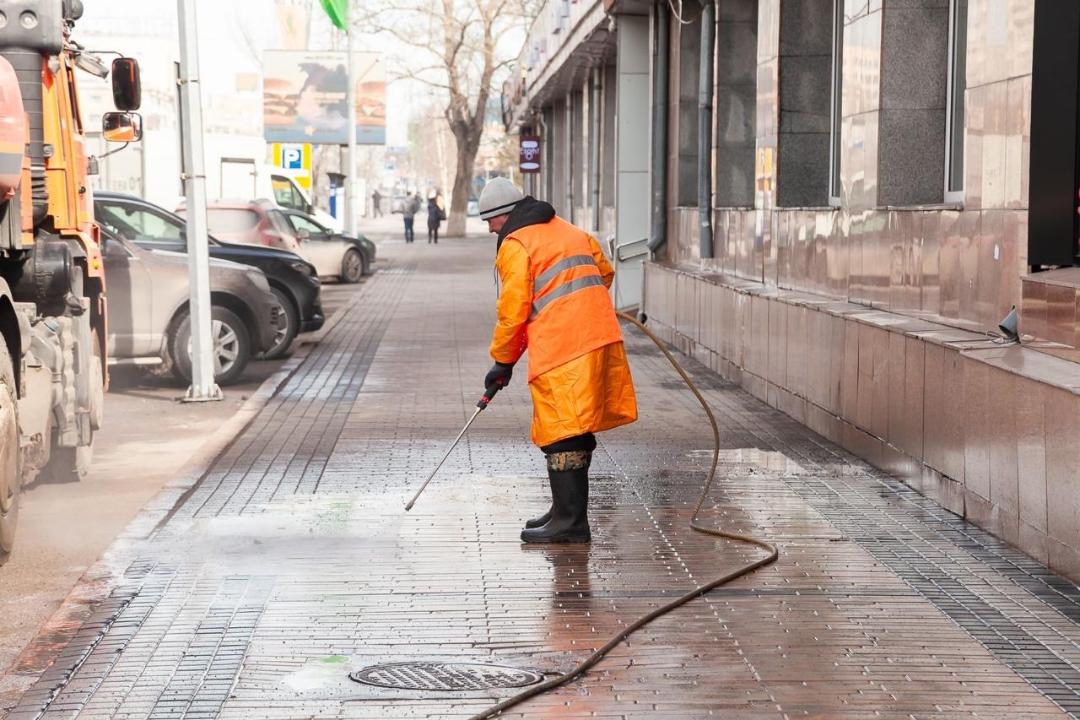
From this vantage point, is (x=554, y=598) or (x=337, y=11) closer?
(x=554, y=598)

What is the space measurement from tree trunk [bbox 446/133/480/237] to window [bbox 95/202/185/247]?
43.8m

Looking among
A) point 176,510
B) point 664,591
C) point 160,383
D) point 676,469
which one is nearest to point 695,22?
point 160,383

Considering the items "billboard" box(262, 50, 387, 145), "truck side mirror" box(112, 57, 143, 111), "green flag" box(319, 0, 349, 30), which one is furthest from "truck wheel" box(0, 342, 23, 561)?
"billboard" box(262, 50, 387, 145)

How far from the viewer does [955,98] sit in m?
10.9

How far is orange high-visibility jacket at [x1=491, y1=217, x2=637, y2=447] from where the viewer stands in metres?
7.37

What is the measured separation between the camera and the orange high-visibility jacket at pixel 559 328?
24.2ft

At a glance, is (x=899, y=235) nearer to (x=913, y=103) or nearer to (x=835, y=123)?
(x=913, y=103)

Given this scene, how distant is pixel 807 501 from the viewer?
340 inches

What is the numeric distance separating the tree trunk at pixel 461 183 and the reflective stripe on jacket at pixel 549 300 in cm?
5251

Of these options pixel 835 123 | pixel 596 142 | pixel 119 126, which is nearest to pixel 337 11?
pixel 596 142

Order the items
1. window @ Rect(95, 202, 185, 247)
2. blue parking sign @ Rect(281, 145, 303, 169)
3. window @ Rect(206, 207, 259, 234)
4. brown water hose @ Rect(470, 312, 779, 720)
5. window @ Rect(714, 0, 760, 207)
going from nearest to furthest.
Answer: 1. brown water hose @ Rect(470, 312, 779, 720)
2. window @ Rect(95, 202, 185, 247)
3. window @ Rect(714, 0, 760, 207)
4. window @ Rect(206, 207, 259, 234)
5. blue parking sign @ Rect(281, 145, 303, 169)

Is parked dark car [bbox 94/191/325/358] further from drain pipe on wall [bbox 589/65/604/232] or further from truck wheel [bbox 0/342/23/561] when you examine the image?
drain pipe on wall [bbox 589/65/604/232]

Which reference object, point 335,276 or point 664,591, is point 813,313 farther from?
point 335,276

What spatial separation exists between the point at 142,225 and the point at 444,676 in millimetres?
11352
